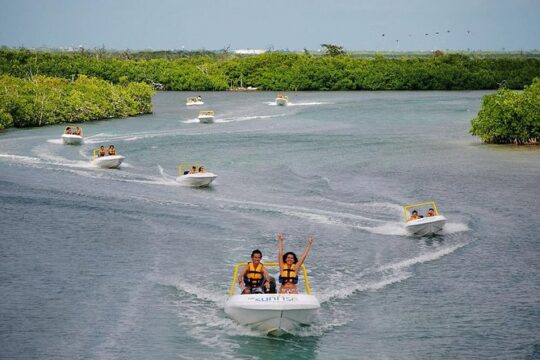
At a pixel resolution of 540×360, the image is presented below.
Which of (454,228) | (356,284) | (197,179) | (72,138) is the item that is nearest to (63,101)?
(72,138)

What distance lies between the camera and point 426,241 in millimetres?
43094

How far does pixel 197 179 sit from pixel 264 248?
52.1ft

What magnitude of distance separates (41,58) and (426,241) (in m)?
139

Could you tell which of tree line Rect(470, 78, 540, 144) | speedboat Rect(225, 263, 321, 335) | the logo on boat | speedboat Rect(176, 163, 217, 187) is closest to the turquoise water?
speedboat Rect(225, 263, 321, 335)

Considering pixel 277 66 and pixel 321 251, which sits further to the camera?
pixel 277 66

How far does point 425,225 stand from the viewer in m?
43.2

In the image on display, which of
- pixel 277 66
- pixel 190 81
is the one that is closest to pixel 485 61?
pixel 277 66

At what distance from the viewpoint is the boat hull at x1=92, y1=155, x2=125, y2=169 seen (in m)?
63.8

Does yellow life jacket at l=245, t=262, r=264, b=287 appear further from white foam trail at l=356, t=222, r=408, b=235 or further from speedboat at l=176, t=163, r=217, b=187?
speedboat at l=176, t=163, r=217, b=187

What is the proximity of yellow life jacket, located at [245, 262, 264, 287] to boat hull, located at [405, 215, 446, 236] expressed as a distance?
53.2 feet

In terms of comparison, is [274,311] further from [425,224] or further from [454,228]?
[454,228]

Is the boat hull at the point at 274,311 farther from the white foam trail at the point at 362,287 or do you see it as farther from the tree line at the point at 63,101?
the tree line at the point at 63,101

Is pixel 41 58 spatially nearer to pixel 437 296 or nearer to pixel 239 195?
pixel 239 195

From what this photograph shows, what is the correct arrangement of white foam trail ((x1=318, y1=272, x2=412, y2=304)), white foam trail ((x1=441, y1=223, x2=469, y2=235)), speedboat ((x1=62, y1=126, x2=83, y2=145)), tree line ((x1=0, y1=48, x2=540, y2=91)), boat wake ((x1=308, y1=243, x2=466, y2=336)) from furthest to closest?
tree line ((x1=0, y1=48, x2=540, y2=91)) → speedboat ((x1=62, y1=126, x2=83, y2=145)) → white foam trail ((x1=441, y1=223, x2=469, y2=235)) → white foam trail ((x1=318, y1=272, x2=412, y2=304)) → boat wake ((x1=308, y1=243, x2=466, y2=336))
